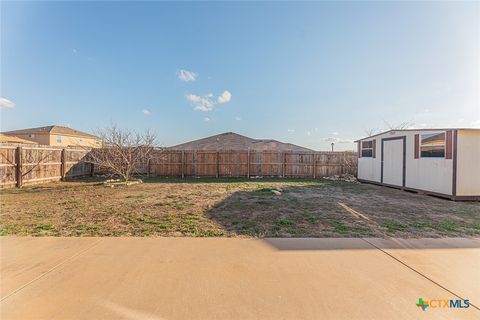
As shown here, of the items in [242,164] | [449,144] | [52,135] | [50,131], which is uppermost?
[50,131]

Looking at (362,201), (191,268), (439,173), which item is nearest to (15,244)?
(191,268)

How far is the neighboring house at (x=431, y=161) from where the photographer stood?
7.65 metres

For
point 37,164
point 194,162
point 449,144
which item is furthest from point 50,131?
point 449,144

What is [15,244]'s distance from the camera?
3453mm

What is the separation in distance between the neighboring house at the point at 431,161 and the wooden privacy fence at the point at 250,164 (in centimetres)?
330

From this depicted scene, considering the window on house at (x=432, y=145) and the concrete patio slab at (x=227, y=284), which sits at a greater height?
the window on house at (x=432, y=145)

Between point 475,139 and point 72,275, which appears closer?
point 72,275

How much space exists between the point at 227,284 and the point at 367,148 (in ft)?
41.5

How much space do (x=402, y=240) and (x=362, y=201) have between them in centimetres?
347

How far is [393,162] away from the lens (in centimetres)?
1036

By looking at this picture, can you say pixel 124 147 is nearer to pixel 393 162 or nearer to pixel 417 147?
pixel 393 162

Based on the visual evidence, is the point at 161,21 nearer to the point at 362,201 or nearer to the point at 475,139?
the point at 362,201

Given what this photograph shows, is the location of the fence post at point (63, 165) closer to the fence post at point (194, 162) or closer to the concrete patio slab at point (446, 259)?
the fence post at point (194, 162)

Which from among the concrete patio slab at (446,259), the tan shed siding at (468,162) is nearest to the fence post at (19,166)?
the concrete patio slab at (446,259)
